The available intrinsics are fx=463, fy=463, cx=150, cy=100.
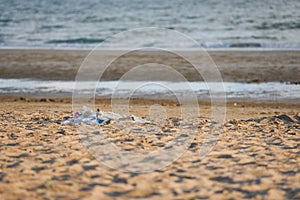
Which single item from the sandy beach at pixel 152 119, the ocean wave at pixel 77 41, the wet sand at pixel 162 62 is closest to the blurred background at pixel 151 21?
the ocean wave at pixel 77 41

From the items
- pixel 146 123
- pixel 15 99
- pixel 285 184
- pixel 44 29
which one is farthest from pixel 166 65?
Result: pixel 44 29

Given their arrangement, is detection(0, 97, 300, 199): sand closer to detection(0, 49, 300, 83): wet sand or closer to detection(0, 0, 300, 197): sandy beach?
detection(0, 0, 300, 197): sandy beach

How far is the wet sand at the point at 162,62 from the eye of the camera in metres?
19.3

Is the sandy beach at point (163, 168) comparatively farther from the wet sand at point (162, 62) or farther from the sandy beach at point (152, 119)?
the wet sand at point (162, 62)

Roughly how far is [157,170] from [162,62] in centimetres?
1627

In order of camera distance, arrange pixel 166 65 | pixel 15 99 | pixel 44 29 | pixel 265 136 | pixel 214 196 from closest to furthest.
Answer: pixel 214 196 → pixel 265 136 → pixel 15 99 → pixel 166 65 → pixel 44 29

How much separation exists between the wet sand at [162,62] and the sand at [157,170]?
9474 millimetres

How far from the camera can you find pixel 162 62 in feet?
74.8

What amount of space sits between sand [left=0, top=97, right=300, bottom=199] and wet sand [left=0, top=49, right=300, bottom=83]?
947 centimetres

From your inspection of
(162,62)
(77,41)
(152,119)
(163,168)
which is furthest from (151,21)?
(163,168)

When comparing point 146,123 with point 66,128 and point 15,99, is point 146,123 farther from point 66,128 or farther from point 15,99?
point 15,99

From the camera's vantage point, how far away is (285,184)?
625 cm

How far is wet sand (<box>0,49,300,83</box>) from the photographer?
1926 cm

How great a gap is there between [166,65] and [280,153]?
14444 millimetres
